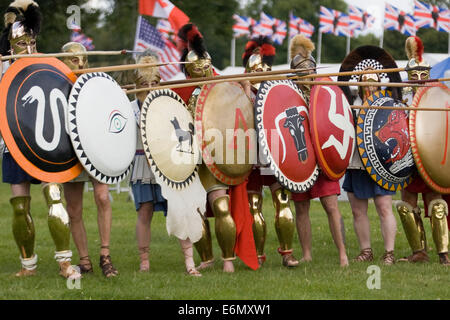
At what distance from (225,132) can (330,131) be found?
914mm

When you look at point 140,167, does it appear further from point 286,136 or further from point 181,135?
point 286,136

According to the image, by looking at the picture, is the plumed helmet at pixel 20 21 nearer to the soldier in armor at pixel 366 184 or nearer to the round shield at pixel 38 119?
the round shield at pixel 38 119

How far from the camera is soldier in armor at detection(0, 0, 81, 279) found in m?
5.95

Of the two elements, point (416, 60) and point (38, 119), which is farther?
point (416, 60)

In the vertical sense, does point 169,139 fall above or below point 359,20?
below

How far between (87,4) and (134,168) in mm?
11928

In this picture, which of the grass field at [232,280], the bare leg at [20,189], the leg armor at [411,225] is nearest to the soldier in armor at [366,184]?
the leg armor at [411,225]

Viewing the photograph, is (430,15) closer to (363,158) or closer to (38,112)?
(363,158)

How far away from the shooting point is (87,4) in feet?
57.9

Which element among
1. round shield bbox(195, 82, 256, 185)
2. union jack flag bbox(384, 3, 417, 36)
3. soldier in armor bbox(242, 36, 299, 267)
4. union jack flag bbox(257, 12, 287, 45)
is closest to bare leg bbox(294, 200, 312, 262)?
soldier in armor bbox(242, 36, 299, 267)

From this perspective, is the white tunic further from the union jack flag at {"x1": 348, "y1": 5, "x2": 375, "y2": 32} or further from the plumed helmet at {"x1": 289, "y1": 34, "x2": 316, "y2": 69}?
the union jack flag at {"x1": 348, "y1": 5, "x2": 375, "y2": 32}

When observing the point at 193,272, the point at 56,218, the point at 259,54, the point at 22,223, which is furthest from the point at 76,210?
the point at 259,54

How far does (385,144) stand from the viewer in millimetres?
6945

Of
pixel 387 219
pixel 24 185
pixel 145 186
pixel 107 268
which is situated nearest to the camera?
pixel 24 185
